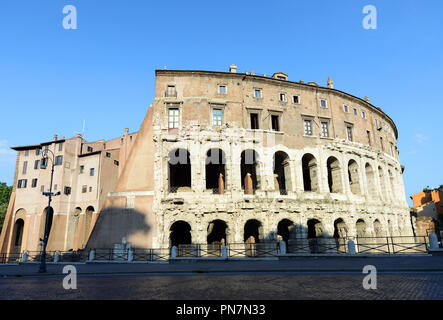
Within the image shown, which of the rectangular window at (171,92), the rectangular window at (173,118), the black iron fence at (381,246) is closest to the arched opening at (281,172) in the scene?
the black iron fence at (381,246)

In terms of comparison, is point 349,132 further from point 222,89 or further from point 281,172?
point 222,89

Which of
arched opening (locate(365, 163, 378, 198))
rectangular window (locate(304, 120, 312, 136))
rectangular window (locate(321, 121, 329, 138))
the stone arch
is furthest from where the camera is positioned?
arched opening (locate(365, 163, 378, 198))

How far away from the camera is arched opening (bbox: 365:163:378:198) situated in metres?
27.8

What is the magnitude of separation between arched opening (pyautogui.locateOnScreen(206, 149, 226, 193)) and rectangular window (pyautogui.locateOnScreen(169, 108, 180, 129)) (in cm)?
382

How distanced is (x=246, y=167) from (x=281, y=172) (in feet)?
12.8

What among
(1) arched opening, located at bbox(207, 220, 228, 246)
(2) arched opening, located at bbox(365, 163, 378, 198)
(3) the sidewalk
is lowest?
(3) the sidewalk

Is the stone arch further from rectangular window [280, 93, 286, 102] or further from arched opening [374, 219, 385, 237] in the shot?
arched opening [374, 219, 385, 237]

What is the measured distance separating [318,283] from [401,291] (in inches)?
74.0

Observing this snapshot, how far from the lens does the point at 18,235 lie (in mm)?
39312

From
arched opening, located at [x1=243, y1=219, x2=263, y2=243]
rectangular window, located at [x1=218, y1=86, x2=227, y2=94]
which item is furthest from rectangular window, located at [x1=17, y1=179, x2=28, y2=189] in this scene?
arched opening, located at [x1=243, y1=219, x2=263, y2=243]

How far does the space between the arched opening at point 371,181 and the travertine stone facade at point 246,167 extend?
0.31 ft

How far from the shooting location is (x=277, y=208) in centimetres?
2225
